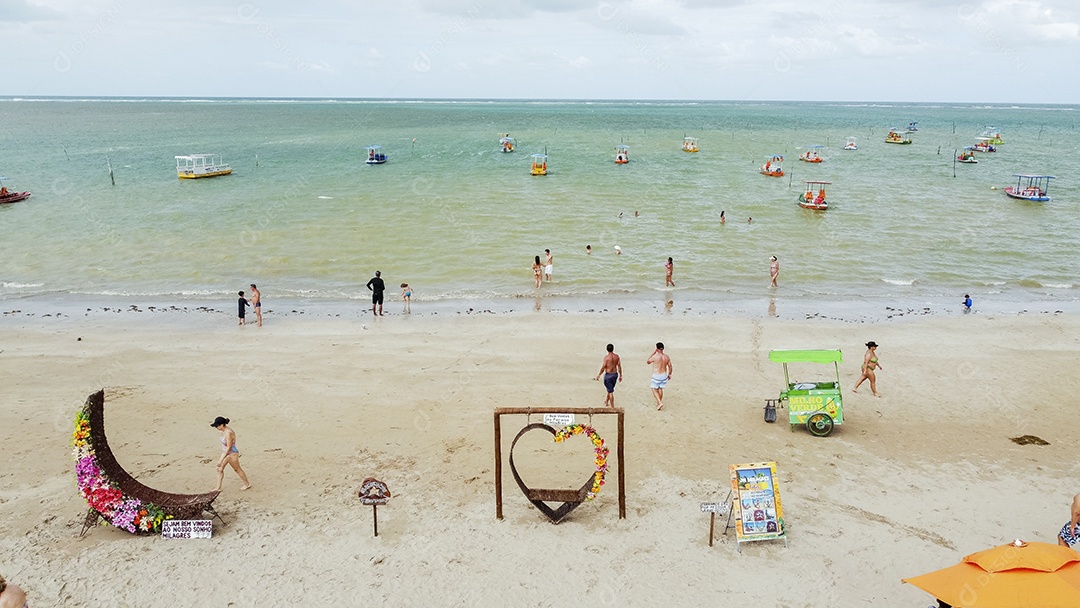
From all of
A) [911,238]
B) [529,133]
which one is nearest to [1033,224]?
[911,238]

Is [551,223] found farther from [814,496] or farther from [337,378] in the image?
[814,496]

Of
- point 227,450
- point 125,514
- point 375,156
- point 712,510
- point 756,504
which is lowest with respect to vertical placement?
point 125,514

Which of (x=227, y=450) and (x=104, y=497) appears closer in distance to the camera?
(x=104, y=497)

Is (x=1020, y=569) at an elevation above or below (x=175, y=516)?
above

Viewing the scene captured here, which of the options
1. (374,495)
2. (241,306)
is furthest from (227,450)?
(241,306)

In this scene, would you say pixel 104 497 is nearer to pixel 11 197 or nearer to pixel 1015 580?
pixel 1015 580

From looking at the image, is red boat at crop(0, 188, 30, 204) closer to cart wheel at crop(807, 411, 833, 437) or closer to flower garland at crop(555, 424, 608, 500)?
flower garland at crop(555, 424, 608, 500)

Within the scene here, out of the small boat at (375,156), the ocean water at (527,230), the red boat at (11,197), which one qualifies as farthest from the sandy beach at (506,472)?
the small boat at (375,156)

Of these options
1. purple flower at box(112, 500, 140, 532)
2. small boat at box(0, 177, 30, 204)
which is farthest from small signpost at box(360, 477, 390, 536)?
small boat at box(0, 177, 30, 204)
